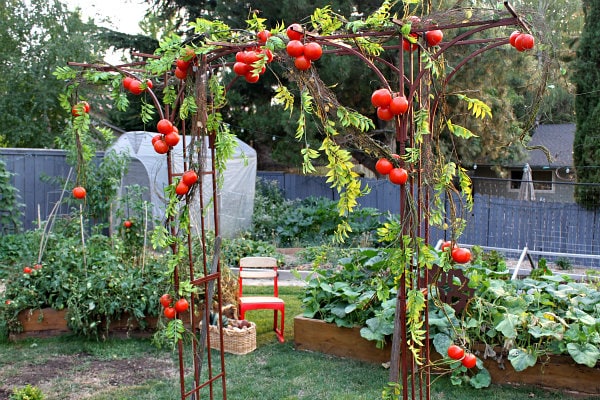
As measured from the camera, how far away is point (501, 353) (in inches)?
159

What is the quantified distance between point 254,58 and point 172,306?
144 centimetres

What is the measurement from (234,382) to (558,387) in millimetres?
2389

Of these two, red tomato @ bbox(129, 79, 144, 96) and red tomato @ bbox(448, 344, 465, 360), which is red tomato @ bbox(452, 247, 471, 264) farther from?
red tomato @ bbox(129, 79, 144, 96)

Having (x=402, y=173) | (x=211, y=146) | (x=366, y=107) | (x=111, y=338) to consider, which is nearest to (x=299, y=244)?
(x=366, y=107)

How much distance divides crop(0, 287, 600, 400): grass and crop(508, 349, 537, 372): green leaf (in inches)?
8.7

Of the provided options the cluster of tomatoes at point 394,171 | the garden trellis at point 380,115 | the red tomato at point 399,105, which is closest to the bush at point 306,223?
the garden trellis at point 380,115

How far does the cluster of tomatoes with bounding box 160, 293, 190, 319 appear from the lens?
2910 mm

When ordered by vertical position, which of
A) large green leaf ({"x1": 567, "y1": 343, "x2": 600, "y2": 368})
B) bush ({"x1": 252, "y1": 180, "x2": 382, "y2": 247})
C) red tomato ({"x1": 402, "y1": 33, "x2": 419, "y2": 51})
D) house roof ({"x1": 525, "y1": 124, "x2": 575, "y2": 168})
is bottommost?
large green leaf ({"x1": 567, "y1": 343, "x2": 600, "y2": 368})

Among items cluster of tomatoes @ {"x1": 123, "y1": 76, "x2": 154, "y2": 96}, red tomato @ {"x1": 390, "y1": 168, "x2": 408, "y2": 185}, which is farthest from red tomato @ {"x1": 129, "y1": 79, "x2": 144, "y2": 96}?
red tomato @ {"x1": 390, "y1": 168, "x2": 408, "y2": 185}

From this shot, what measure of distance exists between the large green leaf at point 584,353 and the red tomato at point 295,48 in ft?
9.50

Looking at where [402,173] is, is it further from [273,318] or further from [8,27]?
[8,27]

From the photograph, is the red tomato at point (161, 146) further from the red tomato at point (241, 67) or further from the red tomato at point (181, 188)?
the red tomato at point (241, 67)

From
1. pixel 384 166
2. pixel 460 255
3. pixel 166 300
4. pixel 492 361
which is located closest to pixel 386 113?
pixel 384 166

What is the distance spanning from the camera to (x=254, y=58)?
2467mm
